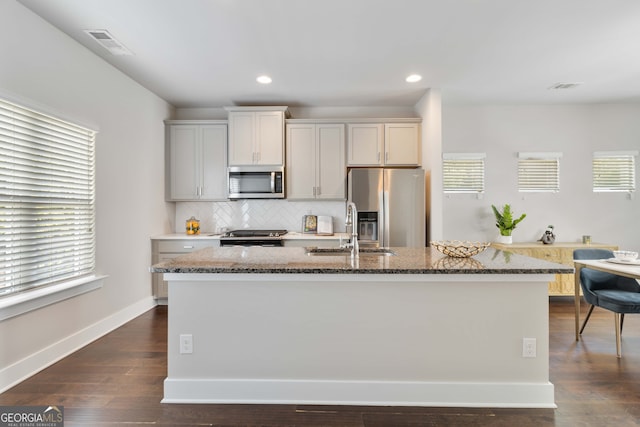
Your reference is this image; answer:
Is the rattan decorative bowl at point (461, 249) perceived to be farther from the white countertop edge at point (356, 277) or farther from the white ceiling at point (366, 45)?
the white ceiling at point (366, 45)

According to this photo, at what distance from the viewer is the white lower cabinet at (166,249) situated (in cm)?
428

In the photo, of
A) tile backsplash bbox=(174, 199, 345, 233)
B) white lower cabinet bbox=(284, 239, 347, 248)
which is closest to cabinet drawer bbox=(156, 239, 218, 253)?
tile backsplash bbox=(174, 199, 345, 233)

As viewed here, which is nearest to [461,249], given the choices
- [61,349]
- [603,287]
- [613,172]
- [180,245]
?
[603,287]

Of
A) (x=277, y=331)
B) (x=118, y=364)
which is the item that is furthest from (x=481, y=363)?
(x=118, y=364)

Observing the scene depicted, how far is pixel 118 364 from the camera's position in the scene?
8.84 ft

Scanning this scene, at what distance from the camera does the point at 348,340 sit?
2.15 m

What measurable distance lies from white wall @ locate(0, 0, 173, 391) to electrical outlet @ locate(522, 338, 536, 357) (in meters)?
3.35

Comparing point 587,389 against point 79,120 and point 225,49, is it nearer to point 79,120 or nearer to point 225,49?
point 225,49

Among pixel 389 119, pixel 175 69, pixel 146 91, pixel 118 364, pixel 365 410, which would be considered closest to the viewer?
pixel 365 410

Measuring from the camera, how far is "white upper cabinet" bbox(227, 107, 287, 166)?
178 inches

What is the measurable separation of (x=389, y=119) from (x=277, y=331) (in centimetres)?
331

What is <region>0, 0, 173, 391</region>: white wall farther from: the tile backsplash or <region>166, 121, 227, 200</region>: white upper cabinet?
the tile backsplash

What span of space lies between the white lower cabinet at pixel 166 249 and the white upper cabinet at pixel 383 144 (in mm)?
2135

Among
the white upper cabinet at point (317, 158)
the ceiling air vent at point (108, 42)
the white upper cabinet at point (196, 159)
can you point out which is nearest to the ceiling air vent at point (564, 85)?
the white upper cabinet at point (317, 158)
